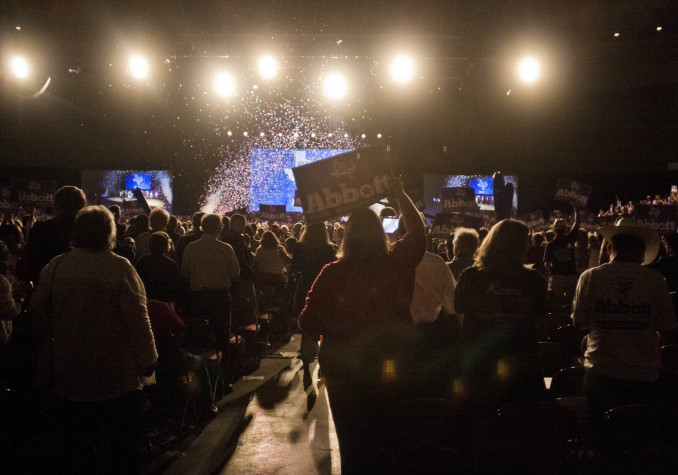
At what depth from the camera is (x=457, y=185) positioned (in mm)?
29562

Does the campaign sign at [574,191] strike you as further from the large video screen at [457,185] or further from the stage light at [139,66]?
the large video screen at [457,185]

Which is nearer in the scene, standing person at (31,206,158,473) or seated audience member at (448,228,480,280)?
standing person at (31,206,158,473)

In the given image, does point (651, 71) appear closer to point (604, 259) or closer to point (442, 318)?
point (604, 259)

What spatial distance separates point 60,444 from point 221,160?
27.6 metres

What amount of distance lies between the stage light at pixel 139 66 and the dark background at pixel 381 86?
1.02 ft

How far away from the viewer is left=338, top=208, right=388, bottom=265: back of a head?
10.8 ft

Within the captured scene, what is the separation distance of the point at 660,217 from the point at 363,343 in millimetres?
11468

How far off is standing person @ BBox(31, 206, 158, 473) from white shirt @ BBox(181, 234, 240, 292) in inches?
147

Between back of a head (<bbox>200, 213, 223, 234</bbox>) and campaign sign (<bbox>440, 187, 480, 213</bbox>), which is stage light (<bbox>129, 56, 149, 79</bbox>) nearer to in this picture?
campaign sign (<bbox>440, 187, 480, 213</bbox>)

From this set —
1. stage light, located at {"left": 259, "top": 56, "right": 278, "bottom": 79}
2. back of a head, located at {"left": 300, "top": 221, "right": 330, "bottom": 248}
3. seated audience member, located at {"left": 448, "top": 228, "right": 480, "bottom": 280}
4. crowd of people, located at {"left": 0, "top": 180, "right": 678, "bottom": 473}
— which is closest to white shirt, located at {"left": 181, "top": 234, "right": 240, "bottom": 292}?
back of a head, located at {"left": 300, "top": 221, "right": 330, "bottom": 248}

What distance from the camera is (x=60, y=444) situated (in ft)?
12.0

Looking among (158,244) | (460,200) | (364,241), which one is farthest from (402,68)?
(364,241)

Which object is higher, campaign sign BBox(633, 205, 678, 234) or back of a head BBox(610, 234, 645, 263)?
campaign sign BBox(633, 205, 678, 234)

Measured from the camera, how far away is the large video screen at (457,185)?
2894cm
